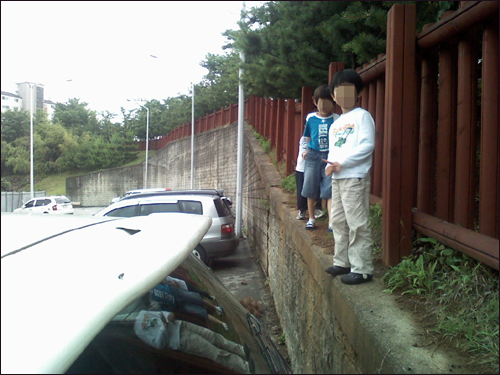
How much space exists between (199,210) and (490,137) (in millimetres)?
7054

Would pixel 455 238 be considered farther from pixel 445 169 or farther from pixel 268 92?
pixel 268 92

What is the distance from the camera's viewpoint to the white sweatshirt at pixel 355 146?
8.66 ft

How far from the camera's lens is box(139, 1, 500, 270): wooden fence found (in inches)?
88.1

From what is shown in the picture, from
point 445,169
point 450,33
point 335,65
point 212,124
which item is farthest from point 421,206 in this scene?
point 212,124

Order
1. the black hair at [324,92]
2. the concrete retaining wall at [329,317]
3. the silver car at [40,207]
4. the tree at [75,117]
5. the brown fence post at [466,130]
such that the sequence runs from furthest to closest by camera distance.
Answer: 1. the tree at [75,117]
2. the black hair at [324,92]
3. the brown fence post at [466,130]
4. the silver car at [40,207]
5. the concrete retaining wall at [329,317]

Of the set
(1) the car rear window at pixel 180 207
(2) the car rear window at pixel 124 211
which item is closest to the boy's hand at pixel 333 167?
(1) the car rear window at pixel 180 207

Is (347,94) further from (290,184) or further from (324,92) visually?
(290,184)

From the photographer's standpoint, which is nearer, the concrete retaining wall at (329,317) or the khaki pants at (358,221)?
the concrete retaining wall at (329,317)

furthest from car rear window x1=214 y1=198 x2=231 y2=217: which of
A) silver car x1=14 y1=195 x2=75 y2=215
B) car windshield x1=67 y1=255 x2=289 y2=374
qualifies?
car windshield x1=67 y1=255 x2=289 y2=374

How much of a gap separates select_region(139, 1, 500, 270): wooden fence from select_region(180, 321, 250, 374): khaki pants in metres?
1.24

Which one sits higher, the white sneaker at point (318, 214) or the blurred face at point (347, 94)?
the blurred face at point (347, 94)

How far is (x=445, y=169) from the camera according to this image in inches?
105

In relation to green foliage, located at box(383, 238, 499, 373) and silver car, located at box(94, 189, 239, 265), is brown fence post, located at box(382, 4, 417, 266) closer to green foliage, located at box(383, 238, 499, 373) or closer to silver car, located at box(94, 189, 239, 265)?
green foliage, located at box(383, 238, 499, 373)

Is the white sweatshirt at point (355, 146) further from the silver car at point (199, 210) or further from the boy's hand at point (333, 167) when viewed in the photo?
the silver car at point (199, 210)
